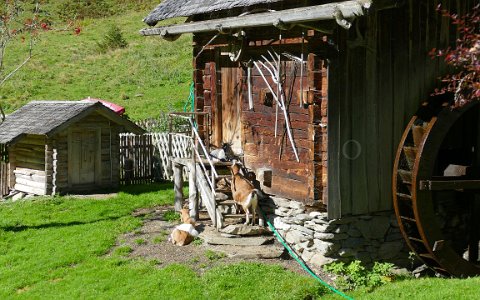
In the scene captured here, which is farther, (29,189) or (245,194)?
(29,189)

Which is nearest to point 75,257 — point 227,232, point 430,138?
point 227,232

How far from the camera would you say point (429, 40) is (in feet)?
38.2

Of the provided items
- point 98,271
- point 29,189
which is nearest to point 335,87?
point 98,271

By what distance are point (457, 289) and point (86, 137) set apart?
11260 mm

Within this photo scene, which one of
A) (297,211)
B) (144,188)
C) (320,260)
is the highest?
(297,211)

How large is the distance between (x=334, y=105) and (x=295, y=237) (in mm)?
2416

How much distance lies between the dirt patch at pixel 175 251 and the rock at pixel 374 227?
984 millimetres

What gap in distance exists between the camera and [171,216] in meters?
14.3

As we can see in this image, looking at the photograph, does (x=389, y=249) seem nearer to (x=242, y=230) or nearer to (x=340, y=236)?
(x=340, y=236)

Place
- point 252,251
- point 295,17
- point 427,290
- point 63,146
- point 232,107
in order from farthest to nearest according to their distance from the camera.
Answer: point 63,146 → point 232,107 → point 252,251 → point 295,17 → point 427,290

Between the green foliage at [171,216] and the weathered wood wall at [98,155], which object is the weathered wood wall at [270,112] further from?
the weathered wood wall at [98,155]

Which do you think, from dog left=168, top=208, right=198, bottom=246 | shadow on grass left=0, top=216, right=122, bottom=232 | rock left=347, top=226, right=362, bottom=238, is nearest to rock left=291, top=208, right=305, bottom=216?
rock left=347, top=226, right=362, bottom=238

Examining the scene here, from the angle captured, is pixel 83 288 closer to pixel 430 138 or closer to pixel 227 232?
pixel 227 232

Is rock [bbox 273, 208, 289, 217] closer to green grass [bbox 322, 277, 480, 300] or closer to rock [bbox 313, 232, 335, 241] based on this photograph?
rock [bbox 313, 232, 335, 241]
